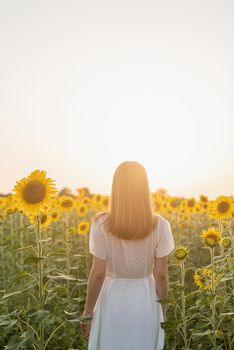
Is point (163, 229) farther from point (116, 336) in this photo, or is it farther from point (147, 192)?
point (116, 336)

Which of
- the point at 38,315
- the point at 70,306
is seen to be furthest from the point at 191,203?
the point at 38,315

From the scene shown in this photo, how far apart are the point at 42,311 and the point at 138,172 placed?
4.12ft

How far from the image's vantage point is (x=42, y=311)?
375 centimetres

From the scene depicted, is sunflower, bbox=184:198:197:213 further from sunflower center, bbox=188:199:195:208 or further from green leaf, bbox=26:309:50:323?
green leaf, bbox=26:309:50:323

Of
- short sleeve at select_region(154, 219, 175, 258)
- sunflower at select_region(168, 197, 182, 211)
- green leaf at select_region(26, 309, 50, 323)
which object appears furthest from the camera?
sunflower at select_region(168, 197, 182, 211)

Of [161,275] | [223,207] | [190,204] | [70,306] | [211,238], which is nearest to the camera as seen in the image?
[161,275]

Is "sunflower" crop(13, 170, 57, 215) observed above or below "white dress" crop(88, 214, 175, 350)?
above

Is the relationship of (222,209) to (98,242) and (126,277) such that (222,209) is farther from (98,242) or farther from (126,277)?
(98,242)

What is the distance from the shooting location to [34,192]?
4.67 metres

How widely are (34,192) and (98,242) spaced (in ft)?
3.44

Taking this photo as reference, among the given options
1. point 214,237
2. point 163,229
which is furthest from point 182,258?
point 163,229

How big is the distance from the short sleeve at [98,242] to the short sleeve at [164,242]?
1.38ft

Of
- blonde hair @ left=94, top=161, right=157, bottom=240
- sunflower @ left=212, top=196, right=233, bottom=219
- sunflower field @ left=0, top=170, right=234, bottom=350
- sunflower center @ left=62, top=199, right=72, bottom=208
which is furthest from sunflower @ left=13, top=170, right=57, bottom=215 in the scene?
sunflower center @ left=62, top=199, right=72, bottom=208

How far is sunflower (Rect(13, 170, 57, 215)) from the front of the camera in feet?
15.1
